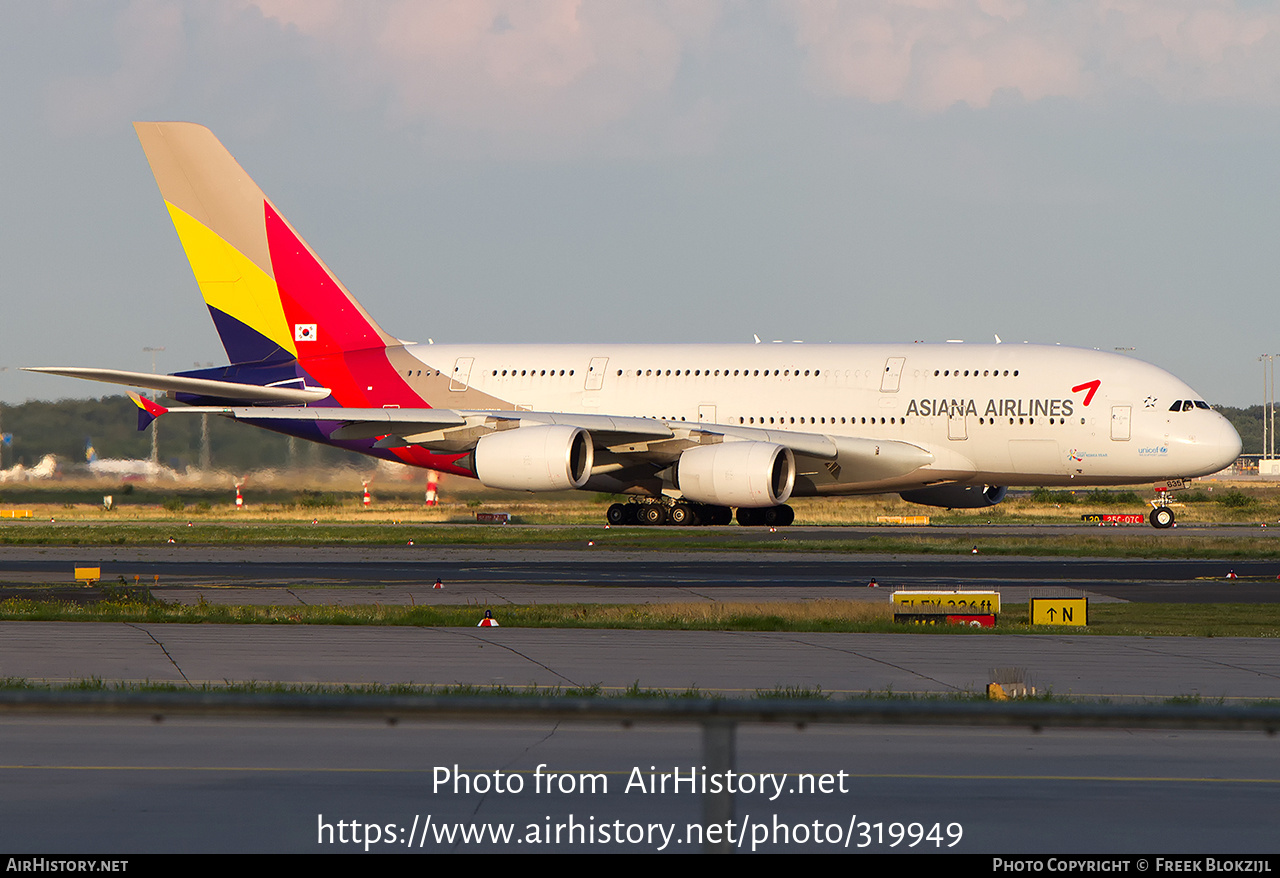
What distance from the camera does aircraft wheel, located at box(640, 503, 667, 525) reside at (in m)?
45.8

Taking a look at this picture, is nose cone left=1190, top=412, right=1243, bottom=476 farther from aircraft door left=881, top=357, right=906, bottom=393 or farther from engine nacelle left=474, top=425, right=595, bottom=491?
engine nacelle left=474, top=425, right=595, bottom=491

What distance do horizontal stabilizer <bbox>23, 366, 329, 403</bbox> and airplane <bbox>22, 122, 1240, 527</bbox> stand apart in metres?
0.07

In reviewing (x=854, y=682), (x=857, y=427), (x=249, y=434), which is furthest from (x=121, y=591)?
(x=249, y=434)

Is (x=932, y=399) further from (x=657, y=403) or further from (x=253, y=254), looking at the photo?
(x=253, y=254)

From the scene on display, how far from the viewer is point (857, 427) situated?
43.2 metres

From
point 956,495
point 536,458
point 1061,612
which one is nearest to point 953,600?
point 1061,612

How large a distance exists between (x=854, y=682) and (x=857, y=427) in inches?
1167

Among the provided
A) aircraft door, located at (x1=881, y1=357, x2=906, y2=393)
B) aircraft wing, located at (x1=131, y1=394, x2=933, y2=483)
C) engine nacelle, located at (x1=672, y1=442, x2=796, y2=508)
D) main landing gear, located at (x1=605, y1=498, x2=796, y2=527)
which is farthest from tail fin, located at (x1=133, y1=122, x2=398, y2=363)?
aircraft door, located at (x1=881, y1=357, x2=906, y2=393)

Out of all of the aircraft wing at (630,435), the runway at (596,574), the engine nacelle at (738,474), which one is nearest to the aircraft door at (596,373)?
the aircraft wing at (630,435)

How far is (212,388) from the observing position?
45625 mm

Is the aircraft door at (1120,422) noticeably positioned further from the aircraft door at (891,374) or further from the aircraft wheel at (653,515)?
the aircraft wheel at (653,515)

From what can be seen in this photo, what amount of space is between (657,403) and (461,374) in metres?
6.68

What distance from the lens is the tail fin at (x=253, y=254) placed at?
4769 cm

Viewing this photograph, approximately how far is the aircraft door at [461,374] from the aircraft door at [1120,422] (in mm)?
19962
